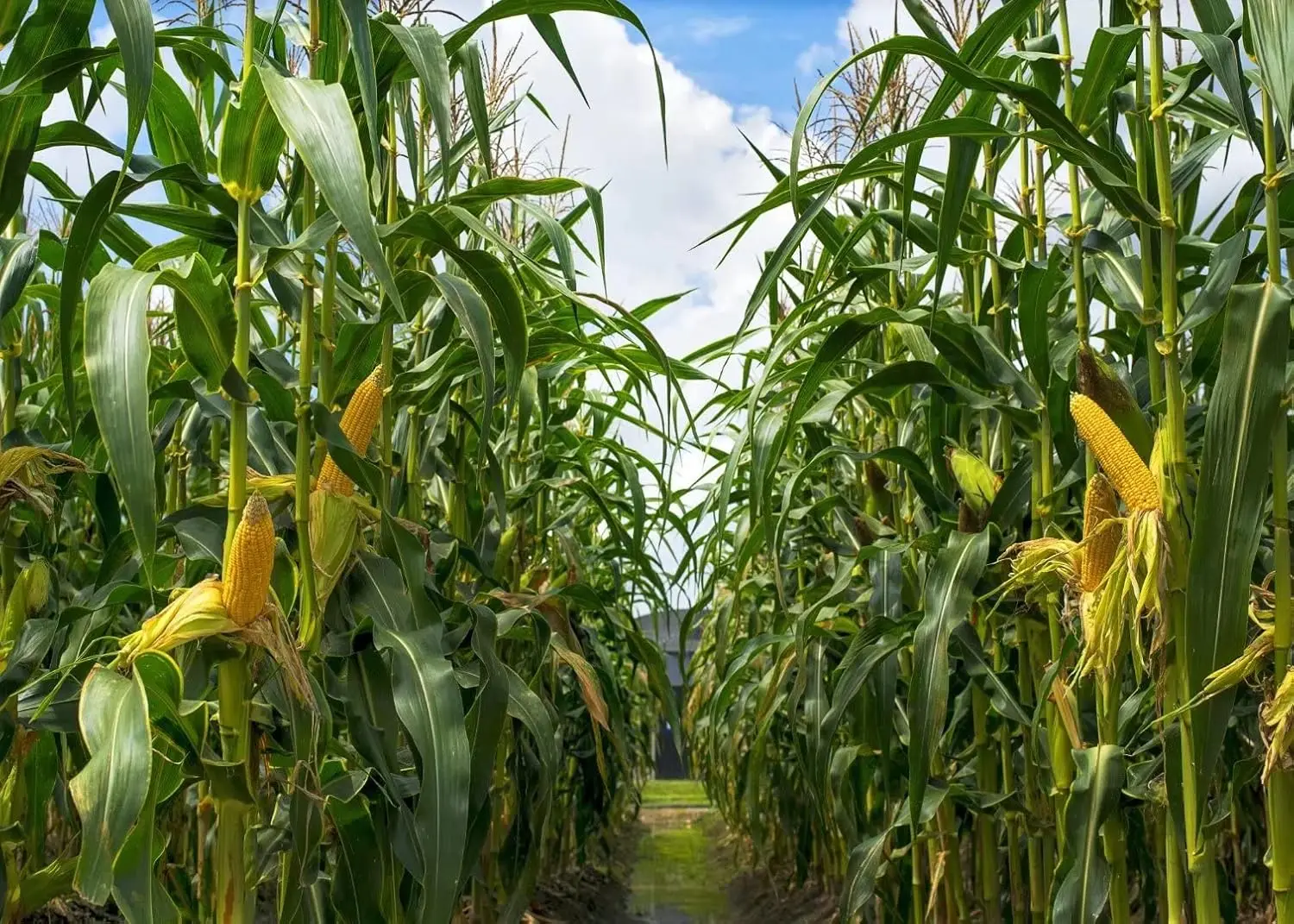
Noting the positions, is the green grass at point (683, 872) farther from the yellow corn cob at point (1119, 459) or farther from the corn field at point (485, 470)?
the yellow corn cob at point (1119, 459)

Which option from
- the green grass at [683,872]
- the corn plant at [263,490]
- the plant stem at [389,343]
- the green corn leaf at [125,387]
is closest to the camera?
the green corn leaf at [125,387]

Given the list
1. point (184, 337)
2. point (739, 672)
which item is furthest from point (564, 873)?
point (184, 337)

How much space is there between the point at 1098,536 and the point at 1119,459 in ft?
0.34

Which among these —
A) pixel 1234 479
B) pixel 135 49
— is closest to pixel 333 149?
pixel 135 49

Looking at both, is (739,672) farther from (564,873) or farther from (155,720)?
(564,873)

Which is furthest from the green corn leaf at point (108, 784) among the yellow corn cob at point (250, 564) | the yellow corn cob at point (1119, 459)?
the yellow corn cob at point (1119, 459)

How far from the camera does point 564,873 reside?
4605 millimetres

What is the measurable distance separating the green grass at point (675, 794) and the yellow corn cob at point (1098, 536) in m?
8.22

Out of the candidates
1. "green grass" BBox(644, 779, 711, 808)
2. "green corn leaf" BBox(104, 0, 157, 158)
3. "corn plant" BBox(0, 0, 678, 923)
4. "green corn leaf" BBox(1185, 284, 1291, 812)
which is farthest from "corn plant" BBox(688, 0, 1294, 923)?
"green grass" BBox(644, 779, 711, 808)

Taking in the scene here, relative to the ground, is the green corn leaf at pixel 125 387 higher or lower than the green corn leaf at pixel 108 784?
higher

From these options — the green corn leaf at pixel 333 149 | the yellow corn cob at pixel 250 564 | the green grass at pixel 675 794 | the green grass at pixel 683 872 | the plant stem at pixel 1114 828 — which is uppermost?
the green corn leaf at pixel 333 149

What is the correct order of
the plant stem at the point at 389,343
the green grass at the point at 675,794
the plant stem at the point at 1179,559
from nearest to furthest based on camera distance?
the plant stem at the point at 1179,559
the plant stem at the point at 389,343
the green grass at the point at 675,794

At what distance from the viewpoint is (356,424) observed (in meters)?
1.37

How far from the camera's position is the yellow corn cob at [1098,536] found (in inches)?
51.4
